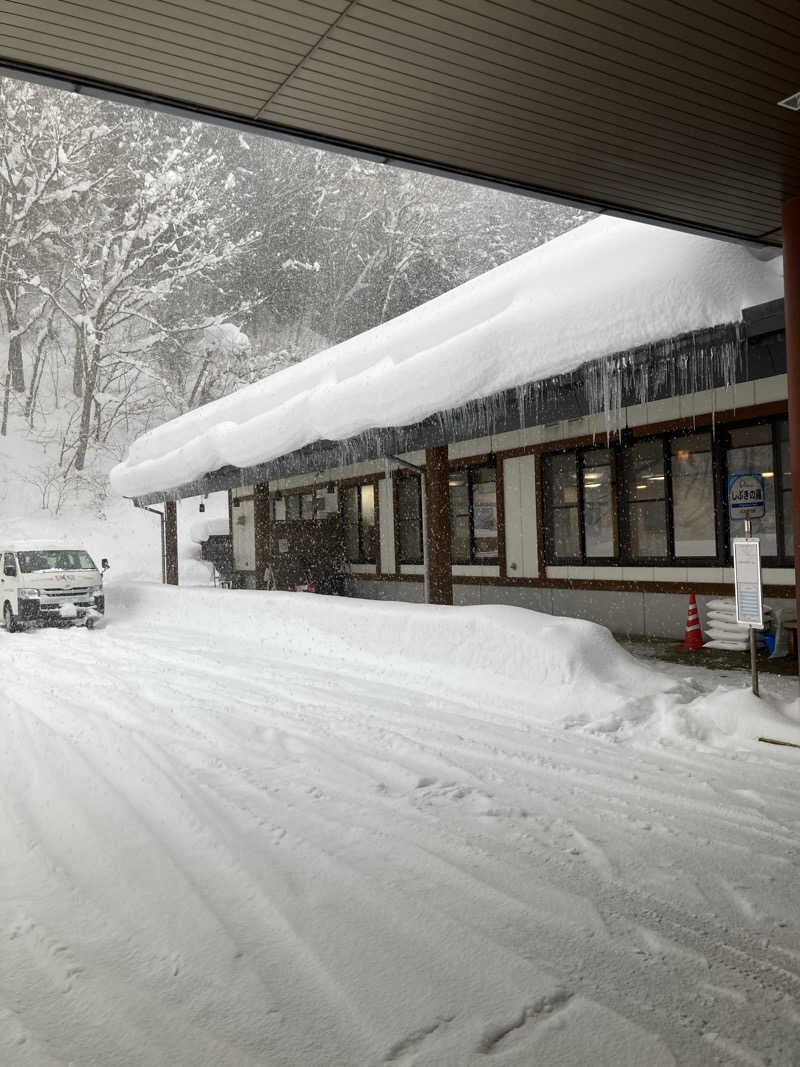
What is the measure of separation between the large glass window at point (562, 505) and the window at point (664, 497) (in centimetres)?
2

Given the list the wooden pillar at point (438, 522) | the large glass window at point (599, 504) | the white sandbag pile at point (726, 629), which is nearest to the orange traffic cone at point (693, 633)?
the white sandbag pile at point (726, 629)

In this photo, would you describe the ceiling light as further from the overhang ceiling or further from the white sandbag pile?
the white sandbag pile

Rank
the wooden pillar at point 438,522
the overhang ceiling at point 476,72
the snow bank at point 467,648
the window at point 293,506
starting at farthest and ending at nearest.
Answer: the window at point 293,506
the wooden pillar at point 438,522
the snow bank at point 467,648
the overhang ceiling at point 476,72

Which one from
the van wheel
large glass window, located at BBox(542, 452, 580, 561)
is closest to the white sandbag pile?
A: large glass window, located at BBox(542, 452, 580, 561)

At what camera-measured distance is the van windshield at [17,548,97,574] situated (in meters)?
16.2

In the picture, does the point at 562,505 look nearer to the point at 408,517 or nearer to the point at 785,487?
the point at 785,487

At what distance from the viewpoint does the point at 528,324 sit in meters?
8.47

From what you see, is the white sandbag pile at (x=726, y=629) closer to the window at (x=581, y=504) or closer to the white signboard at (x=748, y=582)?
the window at (x=581, y=504)

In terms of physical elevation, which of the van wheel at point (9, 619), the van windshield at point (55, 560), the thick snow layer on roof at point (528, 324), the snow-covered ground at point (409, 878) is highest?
the thick snow layer on roof at point (528, 324)

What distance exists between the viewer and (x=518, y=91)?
4.57 metres

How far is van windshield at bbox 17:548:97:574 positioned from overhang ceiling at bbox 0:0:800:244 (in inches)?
527

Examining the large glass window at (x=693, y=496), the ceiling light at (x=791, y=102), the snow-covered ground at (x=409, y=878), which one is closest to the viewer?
the snow-covered ground at (x=409, y=878)

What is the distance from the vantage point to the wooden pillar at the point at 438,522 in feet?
35.5

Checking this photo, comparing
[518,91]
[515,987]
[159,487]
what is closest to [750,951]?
[515,987]
